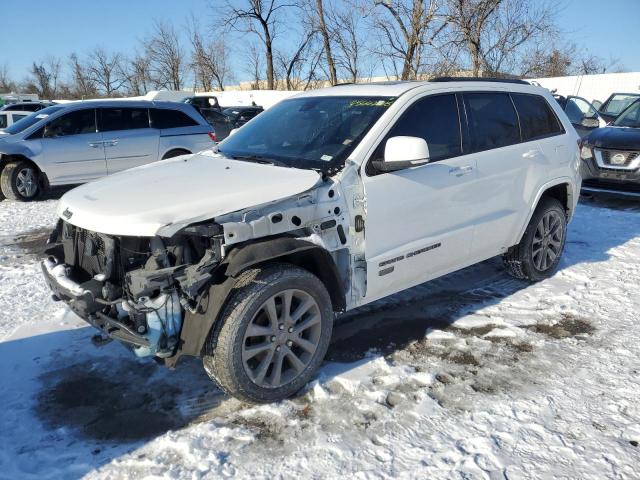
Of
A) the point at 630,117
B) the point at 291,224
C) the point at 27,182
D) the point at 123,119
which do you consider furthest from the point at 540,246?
the point at 27,182

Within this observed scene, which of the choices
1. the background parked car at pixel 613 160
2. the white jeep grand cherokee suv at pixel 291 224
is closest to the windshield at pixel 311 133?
the white jeep grand cherokee suv at pixel 291 224

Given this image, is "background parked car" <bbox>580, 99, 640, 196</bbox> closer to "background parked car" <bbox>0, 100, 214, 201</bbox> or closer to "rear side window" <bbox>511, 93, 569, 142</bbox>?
"rear side window" <bbox>511, 93, 569, 142</bbox>

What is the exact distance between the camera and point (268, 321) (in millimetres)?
3150

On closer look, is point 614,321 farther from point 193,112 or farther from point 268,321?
point 193,112

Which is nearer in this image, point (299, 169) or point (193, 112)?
point (299, 169)

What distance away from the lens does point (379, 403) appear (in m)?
3.17

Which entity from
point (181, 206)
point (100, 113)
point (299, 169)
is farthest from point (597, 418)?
point (100, 113)

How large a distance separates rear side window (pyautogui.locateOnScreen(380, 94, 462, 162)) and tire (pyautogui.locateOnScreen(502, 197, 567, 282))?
4.77 feet

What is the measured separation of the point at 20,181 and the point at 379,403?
861cm

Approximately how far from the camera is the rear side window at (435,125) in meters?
3.79

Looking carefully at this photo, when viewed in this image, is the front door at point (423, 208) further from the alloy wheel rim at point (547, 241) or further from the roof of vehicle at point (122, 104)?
the roof of vehicle at point (122, 104)

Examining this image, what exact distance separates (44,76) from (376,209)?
67276mm

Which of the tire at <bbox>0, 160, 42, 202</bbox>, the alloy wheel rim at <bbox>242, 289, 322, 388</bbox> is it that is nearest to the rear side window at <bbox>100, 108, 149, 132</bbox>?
the tire at <bbox>0, 160, 42, 202</bbox>

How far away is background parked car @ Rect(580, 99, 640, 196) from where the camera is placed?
8266 mm
